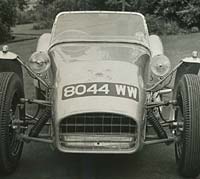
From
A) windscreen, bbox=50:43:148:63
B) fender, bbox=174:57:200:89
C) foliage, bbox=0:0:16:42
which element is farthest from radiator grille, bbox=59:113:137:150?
foliage, bbox=0:0:16:42

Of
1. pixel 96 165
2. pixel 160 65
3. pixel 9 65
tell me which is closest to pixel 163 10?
pixel 160 65

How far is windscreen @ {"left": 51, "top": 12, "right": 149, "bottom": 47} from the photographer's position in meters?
6.10

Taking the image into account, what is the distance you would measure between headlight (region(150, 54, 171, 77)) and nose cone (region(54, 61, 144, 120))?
403 mm

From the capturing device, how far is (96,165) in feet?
17.9

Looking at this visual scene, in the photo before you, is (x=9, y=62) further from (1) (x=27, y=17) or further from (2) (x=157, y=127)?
(1) (x=27, y=17)

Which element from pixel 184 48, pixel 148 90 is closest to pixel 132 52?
pixel 148 90

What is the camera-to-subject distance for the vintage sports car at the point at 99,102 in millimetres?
4773

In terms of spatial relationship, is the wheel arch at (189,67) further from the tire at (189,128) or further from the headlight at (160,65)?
the tire at (189,128)

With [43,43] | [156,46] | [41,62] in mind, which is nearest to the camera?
[41,62]

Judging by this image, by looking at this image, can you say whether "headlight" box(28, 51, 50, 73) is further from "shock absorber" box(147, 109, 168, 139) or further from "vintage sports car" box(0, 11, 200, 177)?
"shock absorber" box(147, 109, 168, 139)

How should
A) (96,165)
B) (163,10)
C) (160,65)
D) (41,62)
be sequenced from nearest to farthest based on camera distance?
(96,165), (41,62), (160,65), (163,10)

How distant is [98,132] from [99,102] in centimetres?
35

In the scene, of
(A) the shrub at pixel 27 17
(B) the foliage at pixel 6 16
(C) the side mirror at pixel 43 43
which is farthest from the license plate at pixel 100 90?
(A) the shrub at pixel 27 17

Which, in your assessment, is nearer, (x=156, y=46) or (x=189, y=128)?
(x=189, y=128)
